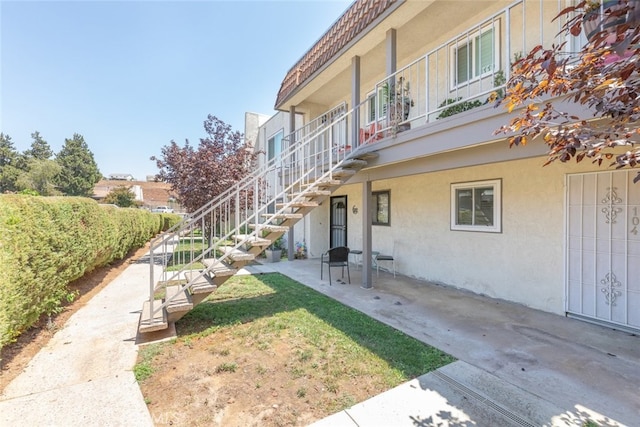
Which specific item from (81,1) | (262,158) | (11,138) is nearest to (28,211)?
(81,1)

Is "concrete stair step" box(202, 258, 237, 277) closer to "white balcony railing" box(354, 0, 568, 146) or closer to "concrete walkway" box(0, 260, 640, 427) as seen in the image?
"concrete walkway" box(0, 260, 640, 427)

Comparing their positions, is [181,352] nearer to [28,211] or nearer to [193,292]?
[193,292]

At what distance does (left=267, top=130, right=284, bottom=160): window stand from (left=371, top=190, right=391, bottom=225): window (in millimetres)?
→ 5668

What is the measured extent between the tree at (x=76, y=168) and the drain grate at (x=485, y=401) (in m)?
46.8

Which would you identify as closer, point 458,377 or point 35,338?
point 458,377

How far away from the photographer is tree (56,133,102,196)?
37.5 m

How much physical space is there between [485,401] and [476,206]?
439 cm

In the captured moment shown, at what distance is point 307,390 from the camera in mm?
2854

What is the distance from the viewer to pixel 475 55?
A: 601 cm

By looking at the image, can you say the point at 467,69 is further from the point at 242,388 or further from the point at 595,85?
the point at 242,388

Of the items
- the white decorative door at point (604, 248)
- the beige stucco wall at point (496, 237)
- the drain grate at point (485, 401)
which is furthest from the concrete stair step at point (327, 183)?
the white decorative door at point (604, 248)

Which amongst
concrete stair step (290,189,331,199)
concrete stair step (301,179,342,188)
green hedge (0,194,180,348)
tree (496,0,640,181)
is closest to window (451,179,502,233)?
concrete stair step (301,179,342,188)

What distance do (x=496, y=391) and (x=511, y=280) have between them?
3350 millimetres

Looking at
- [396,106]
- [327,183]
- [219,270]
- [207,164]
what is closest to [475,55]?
[396,106]
